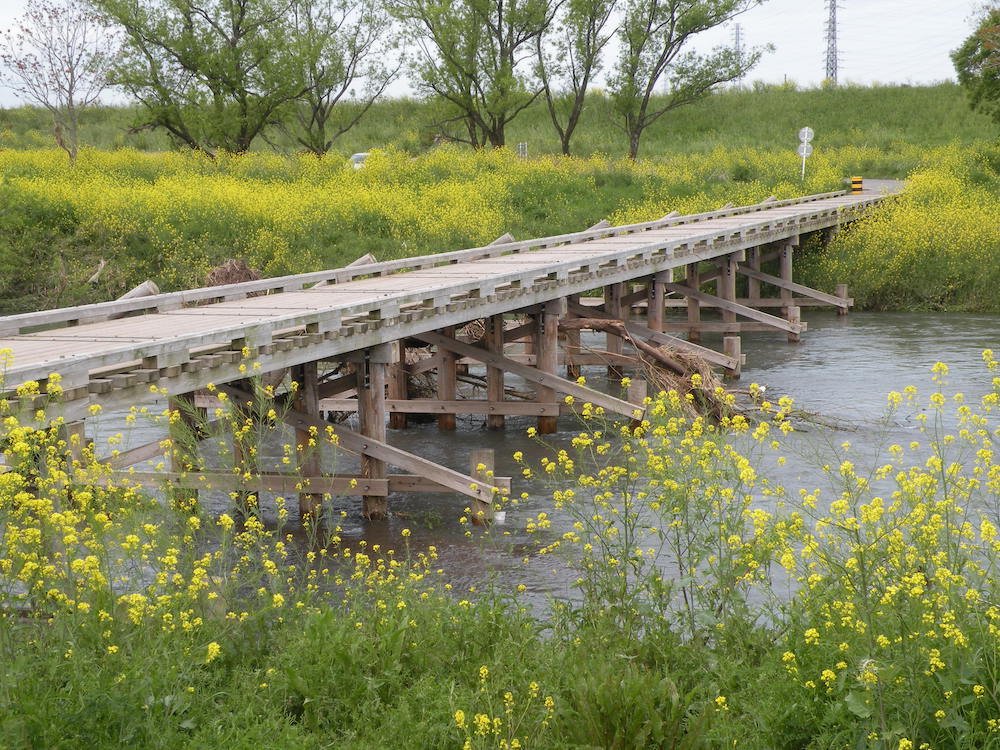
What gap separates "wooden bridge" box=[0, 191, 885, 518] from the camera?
8.35m

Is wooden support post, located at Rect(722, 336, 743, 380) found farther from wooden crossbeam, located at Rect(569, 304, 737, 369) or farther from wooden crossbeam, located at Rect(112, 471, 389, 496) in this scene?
wooden crossbeam, located at Rect(112, 471, 389, 496)

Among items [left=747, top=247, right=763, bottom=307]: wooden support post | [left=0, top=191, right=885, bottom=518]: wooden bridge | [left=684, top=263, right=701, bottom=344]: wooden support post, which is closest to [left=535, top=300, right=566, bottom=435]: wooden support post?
[left=0, top=191, right=885, bottom=518]: wooden bridge

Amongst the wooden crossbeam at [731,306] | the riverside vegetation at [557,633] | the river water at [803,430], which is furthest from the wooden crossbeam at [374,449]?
the wooden crossbeam at [731,306]

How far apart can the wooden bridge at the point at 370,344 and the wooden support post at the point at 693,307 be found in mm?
77

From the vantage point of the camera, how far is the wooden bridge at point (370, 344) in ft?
27.4

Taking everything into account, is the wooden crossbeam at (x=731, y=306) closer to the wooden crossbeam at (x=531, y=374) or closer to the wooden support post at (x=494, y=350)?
the wooden support post at (x=494, y=350)

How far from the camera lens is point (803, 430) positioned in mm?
14586

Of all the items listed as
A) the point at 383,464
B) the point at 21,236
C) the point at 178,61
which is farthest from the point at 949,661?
the point at 178,61

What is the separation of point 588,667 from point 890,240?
24.3m

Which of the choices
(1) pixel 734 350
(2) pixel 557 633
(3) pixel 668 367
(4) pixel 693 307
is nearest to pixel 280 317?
(2) pixel 557 633

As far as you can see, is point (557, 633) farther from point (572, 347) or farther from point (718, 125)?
point (718, 125)

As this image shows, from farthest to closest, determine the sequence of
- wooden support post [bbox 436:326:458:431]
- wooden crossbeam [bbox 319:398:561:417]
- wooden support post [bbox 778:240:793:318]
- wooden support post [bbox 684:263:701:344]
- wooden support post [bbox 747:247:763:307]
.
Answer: wooden support post [bbox 747:247:763:307], wooden support post [bbox 778:240:793:318], wooden support post [bbox 684:263:701:344], wooden support post [bbox 436:326:458:431], wooden crossbeam [bbox 319:398:561:417]

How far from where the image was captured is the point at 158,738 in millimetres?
5070

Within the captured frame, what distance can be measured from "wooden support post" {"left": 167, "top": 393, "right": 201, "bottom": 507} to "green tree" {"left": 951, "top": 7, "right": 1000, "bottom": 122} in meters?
33.5
